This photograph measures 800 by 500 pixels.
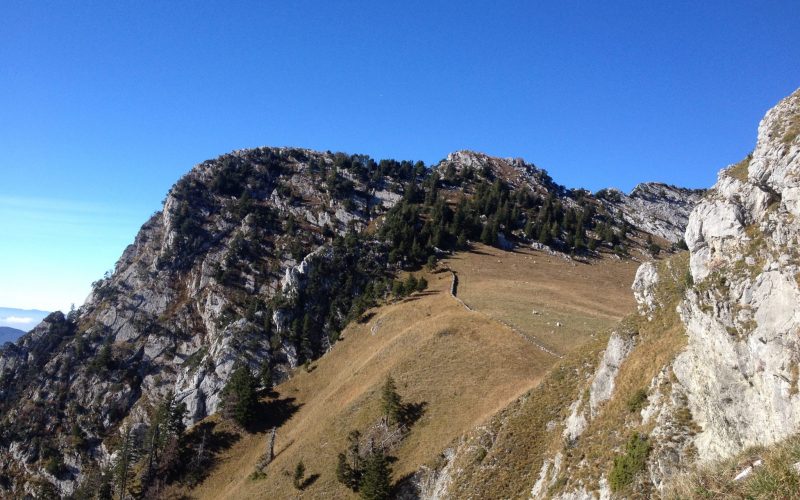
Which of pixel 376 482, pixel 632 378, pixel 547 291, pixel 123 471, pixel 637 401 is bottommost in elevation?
pixel 123 471

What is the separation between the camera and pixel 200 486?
59.9 meters

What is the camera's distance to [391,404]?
160 feet

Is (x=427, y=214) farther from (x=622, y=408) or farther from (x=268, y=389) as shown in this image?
(x=622, y=408)

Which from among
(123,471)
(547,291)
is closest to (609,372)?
(547,291)

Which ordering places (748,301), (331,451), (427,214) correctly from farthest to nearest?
(427,214) < (331,451) < (748,301)

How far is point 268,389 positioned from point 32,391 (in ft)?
255

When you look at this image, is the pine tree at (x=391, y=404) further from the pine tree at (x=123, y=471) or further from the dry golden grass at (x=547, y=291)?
the pine tree at (x=123, y=471)

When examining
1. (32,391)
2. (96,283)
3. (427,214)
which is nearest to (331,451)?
(427,214)

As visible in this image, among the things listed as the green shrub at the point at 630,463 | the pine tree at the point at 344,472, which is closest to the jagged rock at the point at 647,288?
the green shrub at the point at 630,463

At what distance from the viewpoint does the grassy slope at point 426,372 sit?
153 feet

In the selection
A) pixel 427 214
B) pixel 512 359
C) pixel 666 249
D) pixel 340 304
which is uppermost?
pixel 427 214

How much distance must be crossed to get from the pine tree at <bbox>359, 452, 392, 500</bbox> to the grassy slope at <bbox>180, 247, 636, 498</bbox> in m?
2.76

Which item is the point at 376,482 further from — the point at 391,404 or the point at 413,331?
the point at 413,331

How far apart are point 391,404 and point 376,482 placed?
973cm
